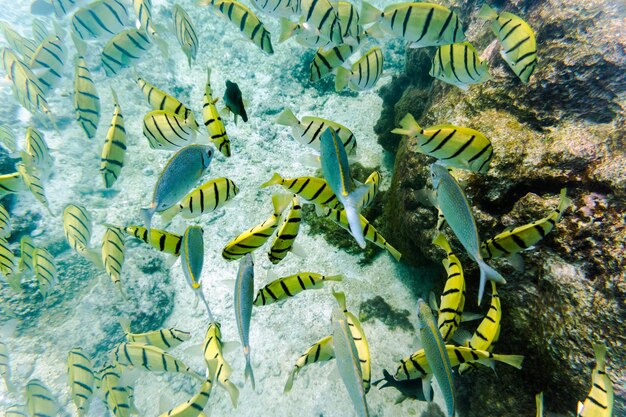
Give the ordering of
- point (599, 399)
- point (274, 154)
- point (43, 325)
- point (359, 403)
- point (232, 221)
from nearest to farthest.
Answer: point (359, 403)
point (599, 399)
point (43, 325)
point (232, 221)
point (274, 154)

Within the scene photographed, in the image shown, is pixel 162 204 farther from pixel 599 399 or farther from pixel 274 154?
pixel 274 154

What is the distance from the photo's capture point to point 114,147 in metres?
2.62

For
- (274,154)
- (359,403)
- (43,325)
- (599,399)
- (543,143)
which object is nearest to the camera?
(359,403)

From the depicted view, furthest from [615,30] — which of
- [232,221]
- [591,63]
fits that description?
[232,221]

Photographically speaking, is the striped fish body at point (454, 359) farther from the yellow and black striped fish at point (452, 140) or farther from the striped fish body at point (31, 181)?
the striped fish body at point (31, 181)

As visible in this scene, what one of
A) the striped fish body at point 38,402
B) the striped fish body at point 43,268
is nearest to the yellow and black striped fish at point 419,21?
the striped fish body at point 43,268

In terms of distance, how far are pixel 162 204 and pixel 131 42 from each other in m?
2.65

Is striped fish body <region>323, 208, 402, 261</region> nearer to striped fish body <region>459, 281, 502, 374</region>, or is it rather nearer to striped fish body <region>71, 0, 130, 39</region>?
striped fish body <region>459, 281, 502, 374</region>

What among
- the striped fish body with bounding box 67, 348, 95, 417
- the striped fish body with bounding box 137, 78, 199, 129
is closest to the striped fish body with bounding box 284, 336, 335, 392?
the striped fish body with bounding box 67, 348, 95, 417

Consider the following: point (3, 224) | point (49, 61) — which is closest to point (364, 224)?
point (3, 224)

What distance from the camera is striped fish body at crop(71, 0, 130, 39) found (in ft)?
11.7

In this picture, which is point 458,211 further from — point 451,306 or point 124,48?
point 124,48

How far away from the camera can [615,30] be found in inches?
128

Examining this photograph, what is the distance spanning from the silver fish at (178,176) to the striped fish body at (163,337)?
1.59 m
